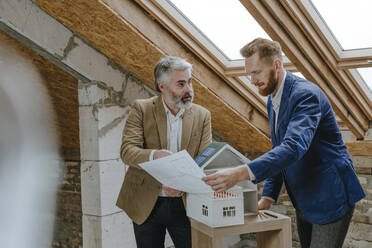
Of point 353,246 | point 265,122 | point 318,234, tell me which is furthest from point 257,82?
point 353,246

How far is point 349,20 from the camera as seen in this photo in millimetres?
2691

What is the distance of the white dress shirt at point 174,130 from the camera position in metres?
2.01

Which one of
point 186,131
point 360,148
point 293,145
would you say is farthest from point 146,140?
point 360,148

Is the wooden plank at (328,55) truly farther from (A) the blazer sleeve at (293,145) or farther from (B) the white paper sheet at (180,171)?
(B) the white paper sheet at (180,171)

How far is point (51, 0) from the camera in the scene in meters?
2.51

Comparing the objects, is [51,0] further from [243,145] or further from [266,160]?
[243,145]

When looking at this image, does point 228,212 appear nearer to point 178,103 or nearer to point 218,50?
point 178,103

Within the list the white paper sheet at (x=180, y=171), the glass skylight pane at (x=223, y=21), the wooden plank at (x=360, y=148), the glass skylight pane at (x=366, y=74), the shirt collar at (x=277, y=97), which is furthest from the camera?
the wooden plank at (x=360, y=148)

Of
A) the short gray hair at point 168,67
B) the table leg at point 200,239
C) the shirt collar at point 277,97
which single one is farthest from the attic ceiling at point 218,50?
the table leg at point 200,239

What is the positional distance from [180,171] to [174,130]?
0.62 m

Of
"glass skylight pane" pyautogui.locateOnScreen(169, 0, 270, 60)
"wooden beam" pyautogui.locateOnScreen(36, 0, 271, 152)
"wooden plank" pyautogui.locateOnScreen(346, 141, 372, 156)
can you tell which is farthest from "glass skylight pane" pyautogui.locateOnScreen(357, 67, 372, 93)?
"wooden beam" pyautogui.locateOnScreen(36, 0, 271, 152)

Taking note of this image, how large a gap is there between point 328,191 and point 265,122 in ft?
7.42

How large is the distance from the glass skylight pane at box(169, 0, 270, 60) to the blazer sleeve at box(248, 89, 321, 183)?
1.41 m

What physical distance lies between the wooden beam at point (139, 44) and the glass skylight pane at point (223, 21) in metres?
0.21
